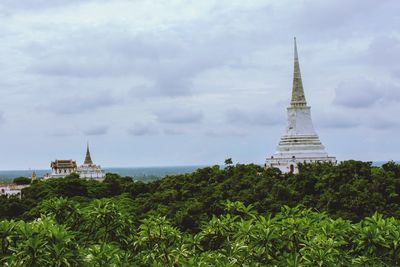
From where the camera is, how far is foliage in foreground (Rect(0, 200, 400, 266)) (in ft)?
45.0

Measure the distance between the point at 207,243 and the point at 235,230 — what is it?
1.52 meters

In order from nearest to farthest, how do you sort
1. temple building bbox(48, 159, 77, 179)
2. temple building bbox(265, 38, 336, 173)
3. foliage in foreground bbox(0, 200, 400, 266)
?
foliage in foreground bbox(0, 200, 400, 266) < temple building bbox(265, 38, 336, 173) < temple building bbox(48, 159, 77, 179)

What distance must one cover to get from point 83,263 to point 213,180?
19406mm

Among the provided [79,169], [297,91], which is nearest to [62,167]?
[79,169]

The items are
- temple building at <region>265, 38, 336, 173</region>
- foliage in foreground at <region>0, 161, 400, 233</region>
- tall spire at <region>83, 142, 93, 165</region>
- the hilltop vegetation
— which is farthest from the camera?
tall spire at <region>83, 142, 93, 165</region>

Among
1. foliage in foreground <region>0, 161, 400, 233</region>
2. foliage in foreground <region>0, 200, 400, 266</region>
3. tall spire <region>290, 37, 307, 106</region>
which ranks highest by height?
tall spire <region>290, 37, 307, 106</region>

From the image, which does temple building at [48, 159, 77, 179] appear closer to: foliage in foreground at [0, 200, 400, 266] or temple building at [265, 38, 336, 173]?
temple building at [265, 38, 336, 173]

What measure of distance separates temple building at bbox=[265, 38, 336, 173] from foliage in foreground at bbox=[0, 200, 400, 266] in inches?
1469

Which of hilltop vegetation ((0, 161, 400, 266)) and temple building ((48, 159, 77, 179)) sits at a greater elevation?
temple building ((48, 159, 77, 179))

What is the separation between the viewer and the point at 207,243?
18.3 metres

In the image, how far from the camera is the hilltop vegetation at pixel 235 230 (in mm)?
14367

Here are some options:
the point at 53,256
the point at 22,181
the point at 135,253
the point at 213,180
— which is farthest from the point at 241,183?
the point at 22,181

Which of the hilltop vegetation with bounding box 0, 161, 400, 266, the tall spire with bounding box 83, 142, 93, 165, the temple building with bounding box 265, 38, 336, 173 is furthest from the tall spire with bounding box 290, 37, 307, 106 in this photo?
the tall spire with bounding box 83, 142, 93, 165

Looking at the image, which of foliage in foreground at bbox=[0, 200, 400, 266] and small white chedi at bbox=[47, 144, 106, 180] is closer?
foliage in foreground at bbox=[0, 200, 400, 266]
